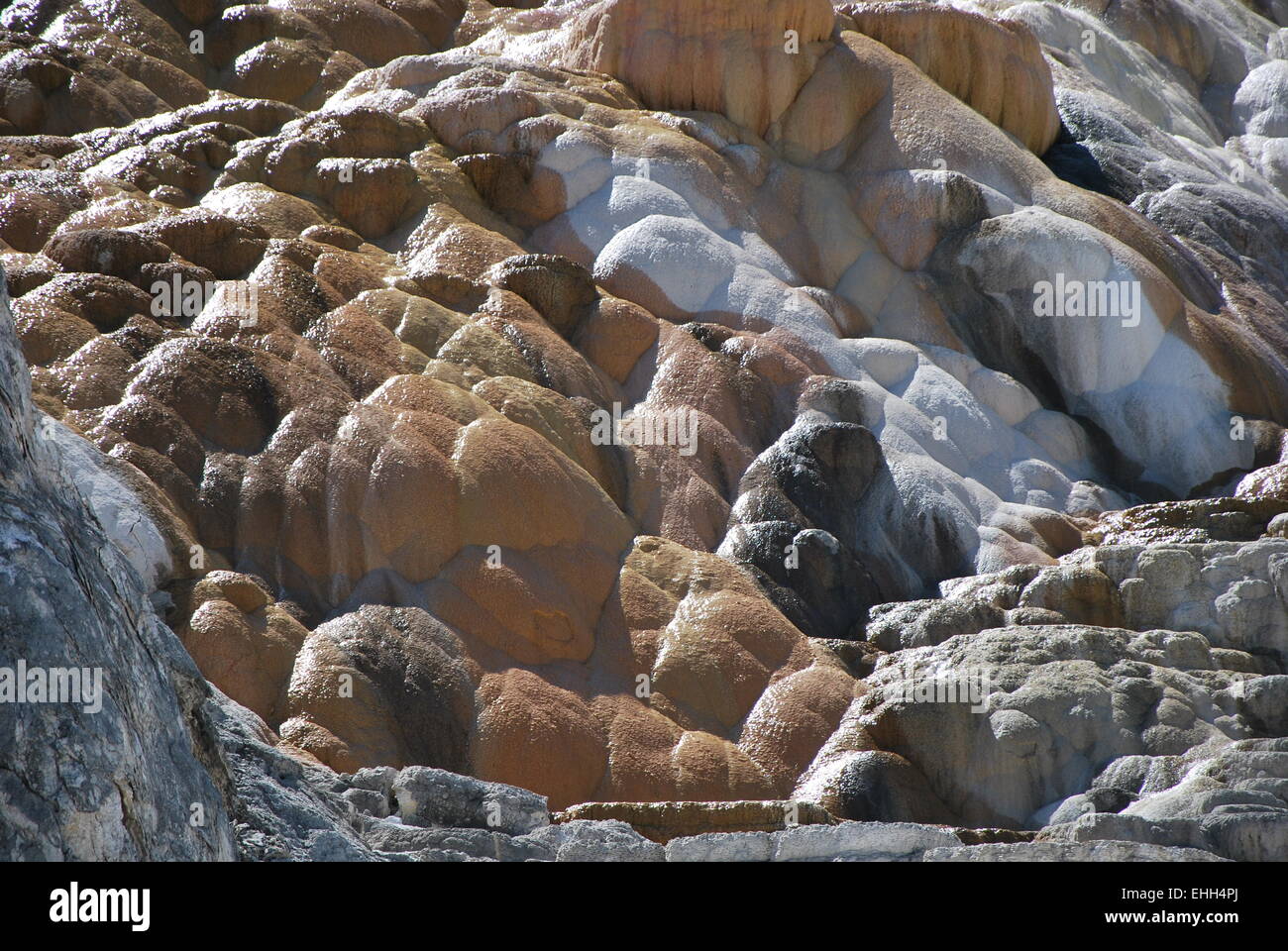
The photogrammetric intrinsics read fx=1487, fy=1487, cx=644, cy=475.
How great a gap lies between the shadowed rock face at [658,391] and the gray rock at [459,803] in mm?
242

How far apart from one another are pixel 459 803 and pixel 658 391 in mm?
8763

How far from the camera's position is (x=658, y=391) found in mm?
15867

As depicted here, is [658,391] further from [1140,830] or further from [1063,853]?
[1063,853]

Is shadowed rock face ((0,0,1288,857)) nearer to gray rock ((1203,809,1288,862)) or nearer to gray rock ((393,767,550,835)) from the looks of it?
gray rock ((1203,809,1288,862))

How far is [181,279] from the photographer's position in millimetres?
13711

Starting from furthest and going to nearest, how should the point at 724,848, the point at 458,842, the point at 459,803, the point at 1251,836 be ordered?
the point at 1251,836
the point at 459,803
the point at 724,848
the point at 458,842

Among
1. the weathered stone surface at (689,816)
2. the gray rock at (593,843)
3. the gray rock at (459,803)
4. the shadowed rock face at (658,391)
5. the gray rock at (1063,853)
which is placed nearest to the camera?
the gray rock at (1063,853)

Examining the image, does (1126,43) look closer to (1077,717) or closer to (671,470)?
(671,470)

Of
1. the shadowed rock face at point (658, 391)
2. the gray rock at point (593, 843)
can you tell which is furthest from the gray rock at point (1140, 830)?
the gray rock at point (593, 843)

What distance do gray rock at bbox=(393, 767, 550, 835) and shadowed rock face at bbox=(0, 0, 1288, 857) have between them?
24cm

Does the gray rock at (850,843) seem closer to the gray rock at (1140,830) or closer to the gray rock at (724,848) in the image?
the gray rock at (724,848)

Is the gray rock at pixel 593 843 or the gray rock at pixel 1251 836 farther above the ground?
the gray rock at pixel 593 843

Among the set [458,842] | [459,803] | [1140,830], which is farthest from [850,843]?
[1140,830]

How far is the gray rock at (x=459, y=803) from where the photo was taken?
7.49 m
